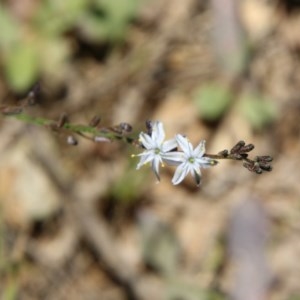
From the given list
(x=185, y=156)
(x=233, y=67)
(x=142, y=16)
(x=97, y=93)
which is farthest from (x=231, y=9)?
(x=185, y=156)

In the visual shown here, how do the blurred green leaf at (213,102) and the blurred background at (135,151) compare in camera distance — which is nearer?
the blurred background at (135,151)

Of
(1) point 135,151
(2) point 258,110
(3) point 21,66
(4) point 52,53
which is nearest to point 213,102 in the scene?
(2) point 258,110

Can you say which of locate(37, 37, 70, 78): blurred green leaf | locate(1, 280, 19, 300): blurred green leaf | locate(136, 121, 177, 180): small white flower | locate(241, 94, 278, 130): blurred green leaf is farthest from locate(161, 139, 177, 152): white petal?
locate(37, 37, 70, 78): blurred green leaf

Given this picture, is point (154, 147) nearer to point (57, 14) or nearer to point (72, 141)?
point (72, 141)

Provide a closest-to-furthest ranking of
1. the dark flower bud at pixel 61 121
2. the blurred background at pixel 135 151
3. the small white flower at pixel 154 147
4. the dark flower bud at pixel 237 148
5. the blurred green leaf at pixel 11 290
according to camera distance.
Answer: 1. the dark flower bud at pixel 237 148
2. the small white flower at pixel 154 147
3. the dark flower bud at pixel 61 121
4. the blurred green leaf at pixel 11 290
5. the blurred background at pixel 135 151

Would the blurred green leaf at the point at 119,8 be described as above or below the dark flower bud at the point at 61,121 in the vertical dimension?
above

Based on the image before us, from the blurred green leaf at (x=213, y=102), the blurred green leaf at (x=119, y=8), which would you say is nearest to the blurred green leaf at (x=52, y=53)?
the blurred green leaf at (x=119, y=8)

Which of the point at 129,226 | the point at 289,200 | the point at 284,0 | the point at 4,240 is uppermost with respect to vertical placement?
the point at 284,0

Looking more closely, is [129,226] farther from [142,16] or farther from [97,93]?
[142,16]

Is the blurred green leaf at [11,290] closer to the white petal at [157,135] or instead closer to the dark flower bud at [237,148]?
the white petal at [157,135]

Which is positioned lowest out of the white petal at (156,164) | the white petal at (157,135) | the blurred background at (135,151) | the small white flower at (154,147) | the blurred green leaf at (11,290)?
the white petal at (156,164)
